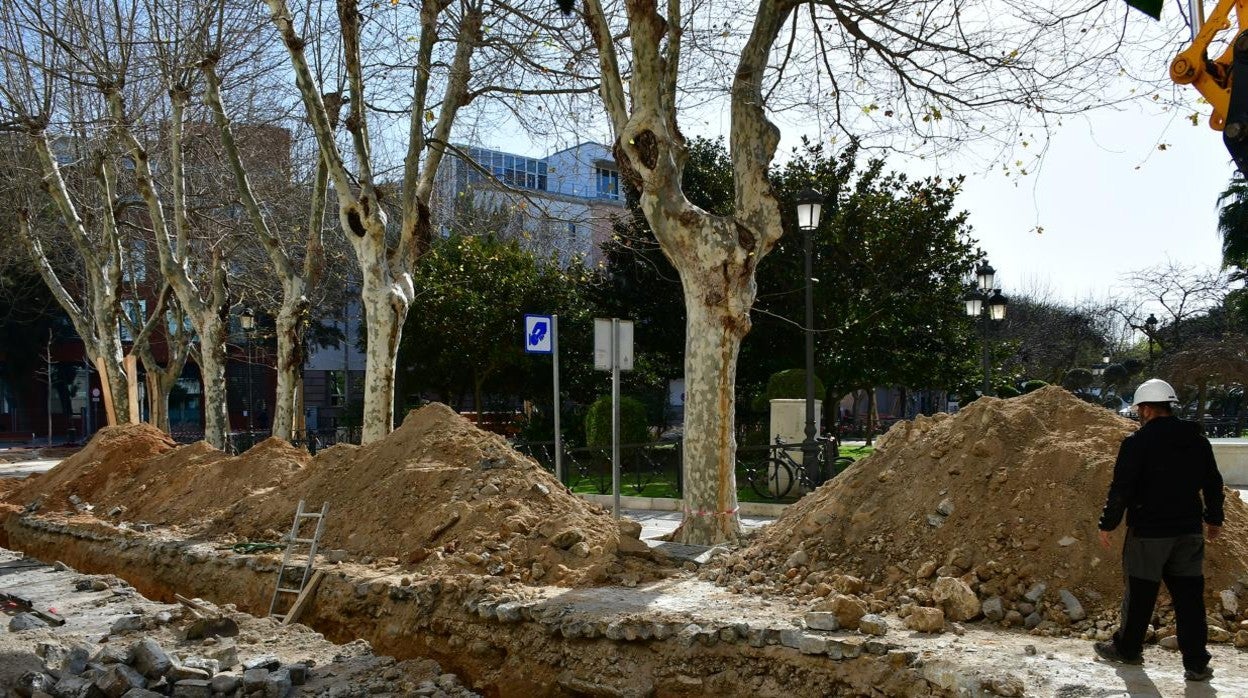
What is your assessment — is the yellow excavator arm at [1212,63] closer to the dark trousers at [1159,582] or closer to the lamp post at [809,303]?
the dark trousers at [1159,582]

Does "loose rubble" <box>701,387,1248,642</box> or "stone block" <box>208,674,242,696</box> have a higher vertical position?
"loose rubble" <box>701,387,1248,642</box>

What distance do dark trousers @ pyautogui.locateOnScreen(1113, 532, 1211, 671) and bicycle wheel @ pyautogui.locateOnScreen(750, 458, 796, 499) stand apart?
338 inches

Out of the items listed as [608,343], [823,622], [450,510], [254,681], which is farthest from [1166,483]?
[608,343]

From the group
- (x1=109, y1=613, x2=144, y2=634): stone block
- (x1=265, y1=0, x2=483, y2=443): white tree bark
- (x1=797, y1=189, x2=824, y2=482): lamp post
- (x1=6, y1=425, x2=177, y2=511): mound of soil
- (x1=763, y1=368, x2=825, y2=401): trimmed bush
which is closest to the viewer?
(x1=109, y1=613, x2=144, y2=634): stone block

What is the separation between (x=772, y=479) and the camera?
560 inches

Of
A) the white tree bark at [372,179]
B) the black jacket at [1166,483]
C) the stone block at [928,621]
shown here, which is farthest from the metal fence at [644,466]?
the black jacket at [1166,483]

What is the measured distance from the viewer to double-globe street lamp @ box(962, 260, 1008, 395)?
18861 mm

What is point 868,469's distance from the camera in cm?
765

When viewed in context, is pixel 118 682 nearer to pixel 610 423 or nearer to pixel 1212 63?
pixel 1212 63

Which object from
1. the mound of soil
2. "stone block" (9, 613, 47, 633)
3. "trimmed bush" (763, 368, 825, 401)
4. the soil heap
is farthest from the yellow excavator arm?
the mound of soil

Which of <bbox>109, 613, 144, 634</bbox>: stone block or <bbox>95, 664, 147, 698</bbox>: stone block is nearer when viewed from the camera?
<bbox>95, 664, 147, 698</bbox>: stone block

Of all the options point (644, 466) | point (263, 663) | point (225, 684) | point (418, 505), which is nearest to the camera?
point (225, 684)

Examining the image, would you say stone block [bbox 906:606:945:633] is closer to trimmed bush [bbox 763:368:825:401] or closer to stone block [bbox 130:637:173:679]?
stone block [bbox 130:637:173:679]

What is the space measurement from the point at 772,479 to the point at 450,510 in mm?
6617
